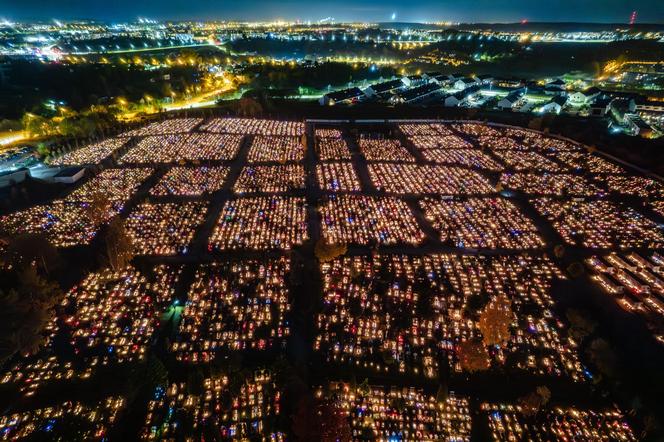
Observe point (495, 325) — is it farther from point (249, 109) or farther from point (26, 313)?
point (249, 109)

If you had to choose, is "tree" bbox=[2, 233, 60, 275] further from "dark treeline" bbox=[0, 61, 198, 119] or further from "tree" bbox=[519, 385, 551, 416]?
"dark treeline" bbox=[0, 61, 198, 119]

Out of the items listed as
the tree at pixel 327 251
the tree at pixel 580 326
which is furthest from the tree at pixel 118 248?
the tree at pixel 580 326

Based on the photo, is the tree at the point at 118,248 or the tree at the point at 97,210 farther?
the tree at the point at 97,210

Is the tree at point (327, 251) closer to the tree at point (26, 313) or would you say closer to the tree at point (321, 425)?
the tree at point (321, 425)

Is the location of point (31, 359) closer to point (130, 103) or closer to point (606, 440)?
point (606, 440)

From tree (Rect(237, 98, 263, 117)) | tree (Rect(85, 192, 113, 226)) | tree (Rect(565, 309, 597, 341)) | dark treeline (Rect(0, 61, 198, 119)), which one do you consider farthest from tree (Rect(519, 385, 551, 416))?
dark treeline (Rect(0, 61, 198, 119))

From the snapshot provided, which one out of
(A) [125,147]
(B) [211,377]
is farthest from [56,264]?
(A) [125,147]
